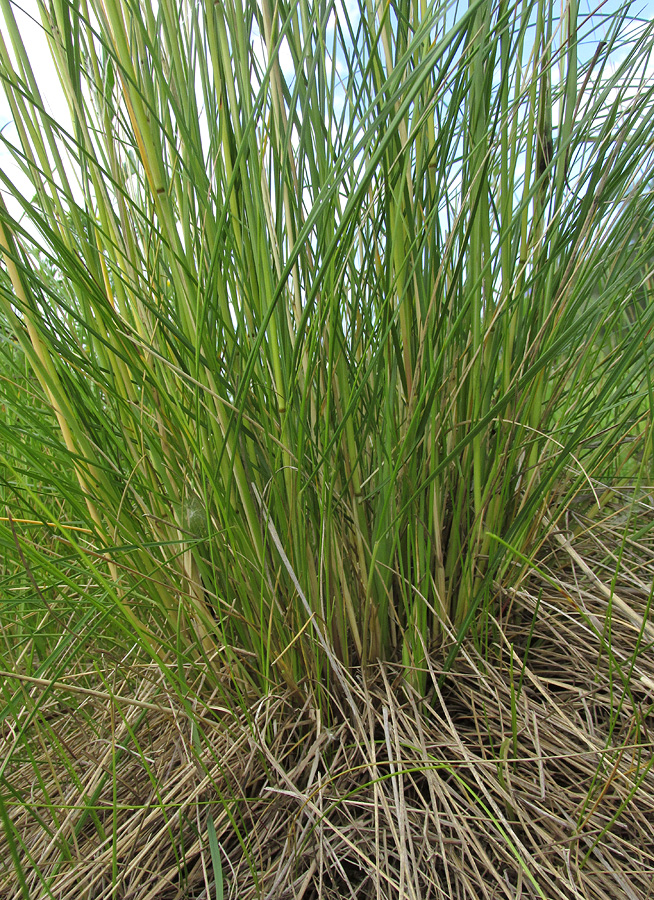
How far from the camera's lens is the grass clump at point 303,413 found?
0.54 metres

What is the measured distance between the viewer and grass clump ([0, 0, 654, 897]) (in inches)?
21.5

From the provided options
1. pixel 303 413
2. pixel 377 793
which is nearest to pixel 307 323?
pixel 303 413

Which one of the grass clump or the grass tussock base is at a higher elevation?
the grass clump

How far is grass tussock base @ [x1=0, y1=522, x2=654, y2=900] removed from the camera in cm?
49

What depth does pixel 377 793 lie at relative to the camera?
1.74 ft

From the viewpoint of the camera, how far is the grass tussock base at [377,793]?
490mm

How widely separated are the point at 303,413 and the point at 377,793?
1.19 feet

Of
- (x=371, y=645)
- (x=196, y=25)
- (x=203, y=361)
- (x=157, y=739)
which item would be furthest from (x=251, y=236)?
(x=157, y=739)

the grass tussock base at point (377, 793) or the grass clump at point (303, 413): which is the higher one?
the grass clump at point (303, 413)

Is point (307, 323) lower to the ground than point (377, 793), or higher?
higher

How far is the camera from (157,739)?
2.16 ft

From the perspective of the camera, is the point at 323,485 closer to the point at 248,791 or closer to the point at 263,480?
the point at 263,480

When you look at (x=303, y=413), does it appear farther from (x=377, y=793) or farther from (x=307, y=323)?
(x=377, y=793)

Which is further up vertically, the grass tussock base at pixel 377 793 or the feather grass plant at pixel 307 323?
the feather grass plant at pixel 307 323
